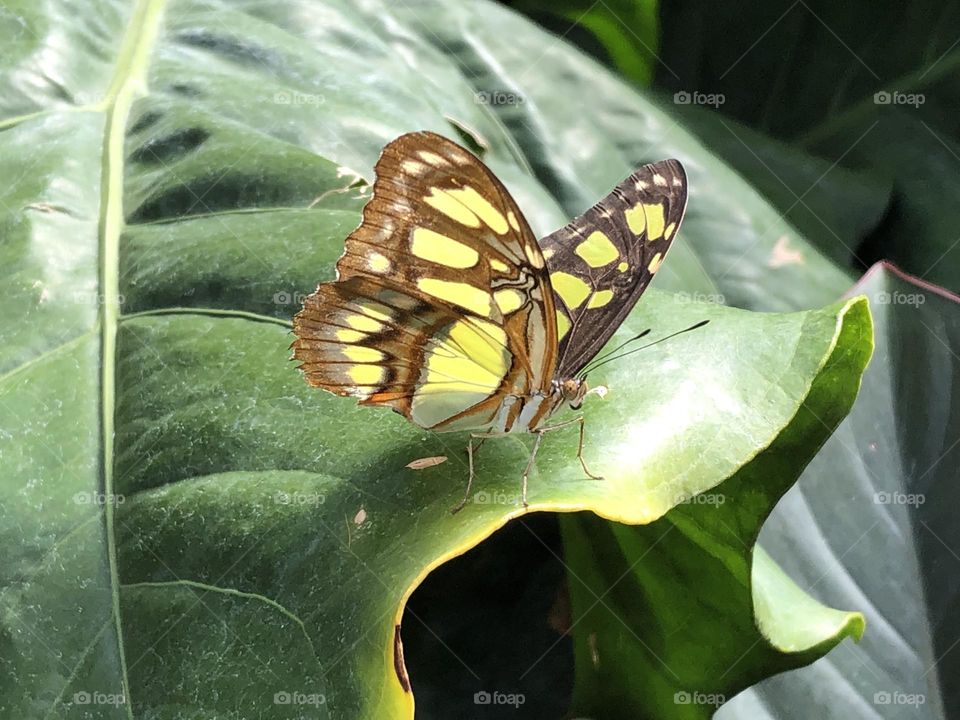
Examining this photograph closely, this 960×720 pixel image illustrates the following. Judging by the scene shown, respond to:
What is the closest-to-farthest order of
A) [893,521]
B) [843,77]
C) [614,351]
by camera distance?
1. [614,351]
2. [893,521]
3. [843,77]

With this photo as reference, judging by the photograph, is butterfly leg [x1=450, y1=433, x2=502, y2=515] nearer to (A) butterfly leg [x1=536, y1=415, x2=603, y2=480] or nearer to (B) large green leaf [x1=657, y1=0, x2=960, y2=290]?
(A) butterfly leg [x1=536, y1=415, x2=603, y2=480]

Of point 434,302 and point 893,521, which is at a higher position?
point 434,302

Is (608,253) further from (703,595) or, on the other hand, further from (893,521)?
(893,521)

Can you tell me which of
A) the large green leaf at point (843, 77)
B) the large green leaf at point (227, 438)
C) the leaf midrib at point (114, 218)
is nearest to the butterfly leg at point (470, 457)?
the large green leaf at point (227, 438)

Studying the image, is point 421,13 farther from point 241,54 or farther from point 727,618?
point 727,618

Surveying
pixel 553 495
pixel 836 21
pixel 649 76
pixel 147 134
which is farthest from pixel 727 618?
pixel 836 21

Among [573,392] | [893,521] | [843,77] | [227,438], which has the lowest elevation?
[893,521]

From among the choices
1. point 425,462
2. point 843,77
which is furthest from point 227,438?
point 843,77
